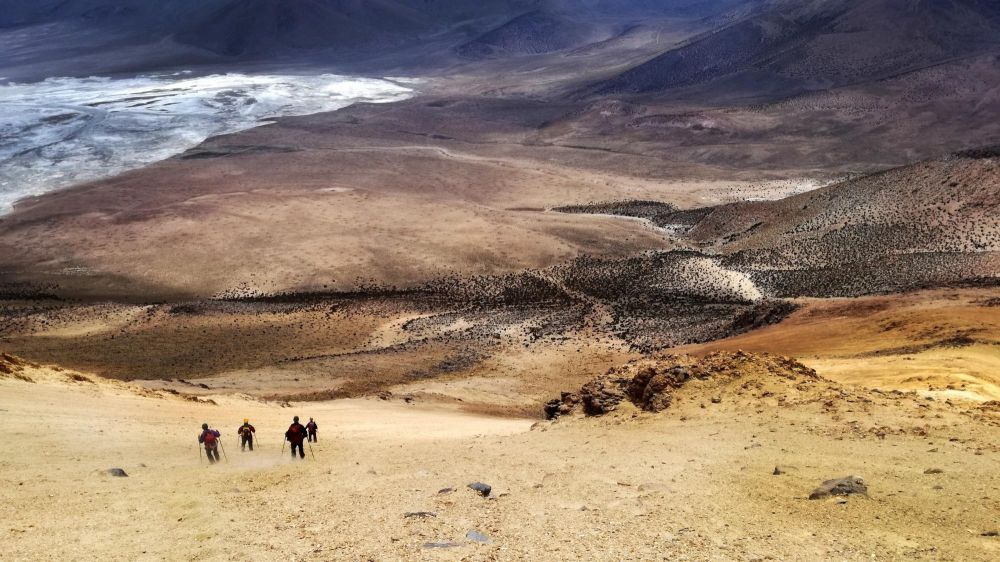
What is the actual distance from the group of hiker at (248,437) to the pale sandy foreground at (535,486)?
0.88 ft

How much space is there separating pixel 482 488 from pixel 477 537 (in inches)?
75.7

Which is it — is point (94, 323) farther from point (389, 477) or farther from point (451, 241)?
point (389, 477)

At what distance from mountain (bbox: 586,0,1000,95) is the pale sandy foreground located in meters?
70.7

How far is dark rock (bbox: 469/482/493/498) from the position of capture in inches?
436

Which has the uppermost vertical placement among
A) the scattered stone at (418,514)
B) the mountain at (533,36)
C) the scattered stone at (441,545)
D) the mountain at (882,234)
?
the mountain at (533,36)

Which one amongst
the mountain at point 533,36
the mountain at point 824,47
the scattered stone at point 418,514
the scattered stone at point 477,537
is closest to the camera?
the scattered stone at point 477,537

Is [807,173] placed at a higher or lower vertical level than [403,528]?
higher

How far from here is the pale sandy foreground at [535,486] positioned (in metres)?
8.89

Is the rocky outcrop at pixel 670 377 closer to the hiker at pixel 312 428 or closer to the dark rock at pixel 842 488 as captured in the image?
the dark rock at pixel 842 488

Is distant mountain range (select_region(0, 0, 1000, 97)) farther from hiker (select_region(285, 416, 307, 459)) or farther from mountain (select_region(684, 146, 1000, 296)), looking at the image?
hiker (select_region(285, 416, 307, 459))

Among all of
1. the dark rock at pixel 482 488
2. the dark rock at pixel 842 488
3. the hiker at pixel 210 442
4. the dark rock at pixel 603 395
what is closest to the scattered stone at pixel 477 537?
the dark rock at pixel 482 488

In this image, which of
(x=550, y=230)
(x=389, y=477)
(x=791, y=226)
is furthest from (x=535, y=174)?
(x=389, y=477)

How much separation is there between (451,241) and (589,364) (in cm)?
1830

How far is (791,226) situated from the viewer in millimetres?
36750
